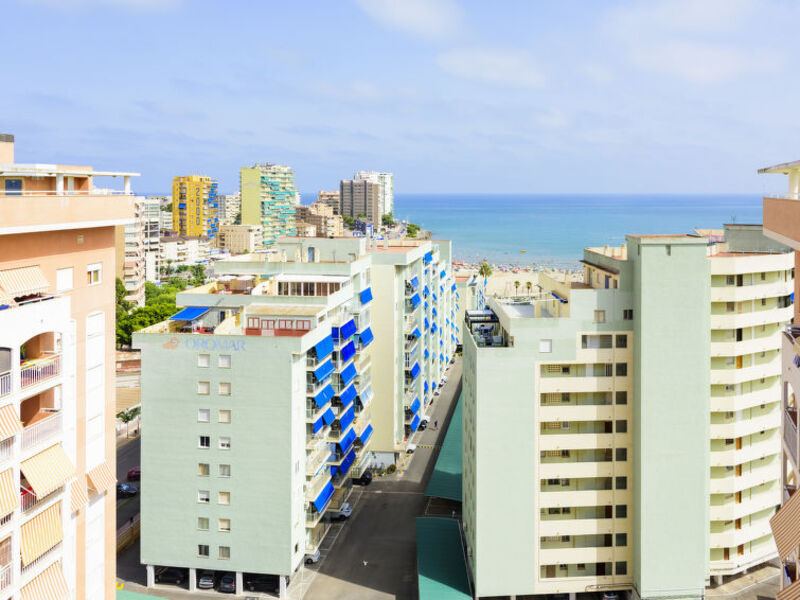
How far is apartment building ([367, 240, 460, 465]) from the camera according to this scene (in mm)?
50656

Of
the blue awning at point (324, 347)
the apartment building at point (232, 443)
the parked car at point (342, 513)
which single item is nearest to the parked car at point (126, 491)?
the parked car at point (342, 513)

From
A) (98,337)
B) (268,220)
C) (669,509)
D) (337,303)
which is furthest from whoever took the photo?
(268,220)

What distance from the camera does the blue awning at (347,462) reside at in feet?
140

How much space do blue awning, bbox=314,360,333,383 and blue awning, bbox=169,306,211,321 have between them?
624cm

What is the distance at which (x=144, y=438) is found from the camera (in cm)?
3547

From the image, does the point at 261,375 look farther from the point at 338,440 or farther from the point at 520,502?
the point at 520,502

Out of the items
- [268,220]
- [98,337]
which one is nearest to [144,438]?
[98,337]

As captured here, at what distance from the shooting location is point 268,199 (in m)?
175

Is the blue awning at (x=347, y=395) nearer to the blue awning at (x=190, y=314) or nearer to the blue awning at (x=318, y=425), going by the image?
the blue awning at (x=318, y=425)

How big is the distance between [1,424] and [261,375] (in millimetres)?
20400

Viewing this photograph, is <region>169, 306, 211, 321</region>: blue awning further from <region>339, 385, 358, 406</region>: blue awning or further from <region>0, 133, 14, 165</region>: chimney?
<region>0, 133, 14, 165</region>: chimney

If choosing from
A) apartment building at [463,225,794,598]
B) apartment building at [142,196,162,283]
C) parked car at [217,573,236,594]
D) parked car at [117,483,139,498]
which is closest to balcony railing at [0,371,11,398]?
apartment building at [463,225,794,598]

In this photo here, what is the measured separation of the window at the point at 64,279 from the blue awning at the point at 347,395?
2514 cm

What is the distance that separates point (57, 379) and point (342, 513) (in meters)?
30.6
